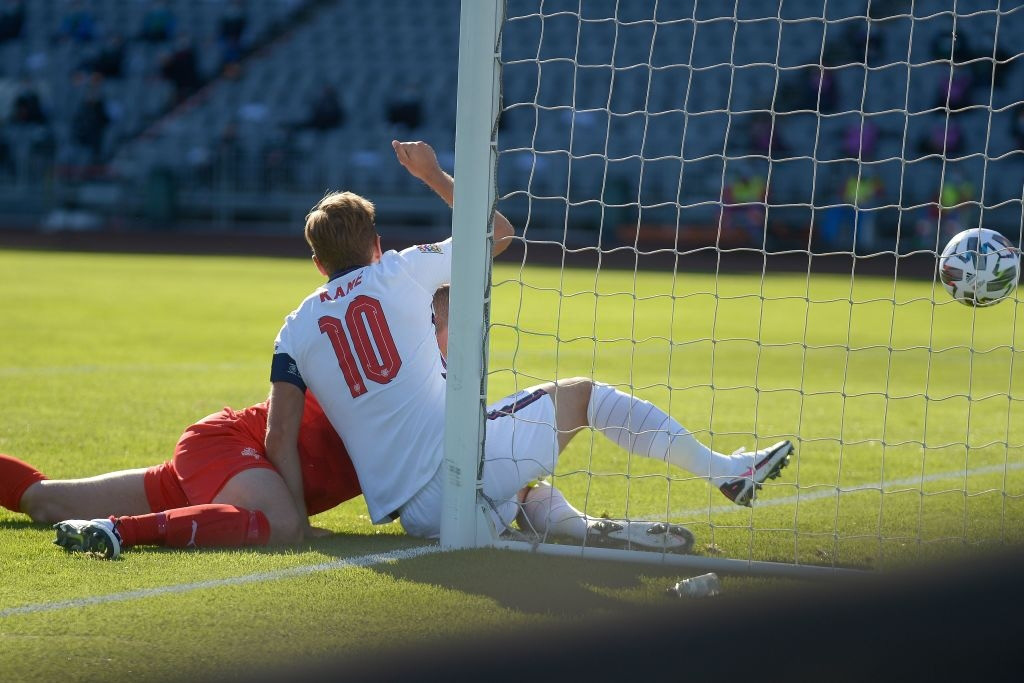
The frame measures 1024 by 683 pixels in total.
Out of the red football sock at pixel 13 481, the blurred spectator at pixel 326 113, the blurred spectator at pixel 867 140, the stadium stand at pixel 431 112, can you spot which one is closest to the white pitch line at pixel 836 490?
the red football sock at pixel 13 481

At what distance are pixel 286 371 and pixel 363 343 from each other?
294 millimetres

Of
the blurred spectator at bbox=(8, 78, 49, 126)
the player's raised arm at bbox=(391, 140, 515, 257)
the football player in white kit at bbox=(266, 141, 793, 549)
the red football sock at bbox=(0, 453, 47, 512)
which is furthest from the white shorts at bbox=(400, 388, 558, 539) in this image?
the blurred spectator at bbox=(8, 78, 49, 126)

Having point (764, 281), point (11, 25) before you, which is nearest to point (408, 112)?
point (11, 25)

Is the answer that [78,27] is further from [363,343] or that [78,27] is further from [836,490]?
[836,490]

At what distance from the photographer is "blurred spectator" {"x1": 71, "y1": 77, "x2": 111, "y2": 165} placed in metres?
28.9

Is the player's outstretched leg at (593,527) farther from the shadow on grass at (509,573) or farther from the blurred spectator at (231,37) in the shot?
the blurred spectator at (231,37)

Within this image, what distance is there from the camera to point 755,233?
25578 millimetres

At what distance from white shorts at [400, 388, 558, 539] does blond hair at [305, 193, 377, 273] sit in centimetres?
78

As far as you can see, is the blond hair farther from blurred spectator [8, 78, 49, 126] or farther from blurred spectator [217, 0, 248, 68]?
blurred spectator [217, 0, 248, 68]

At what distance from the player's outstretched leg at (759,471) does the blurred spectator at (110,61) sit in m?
29.0

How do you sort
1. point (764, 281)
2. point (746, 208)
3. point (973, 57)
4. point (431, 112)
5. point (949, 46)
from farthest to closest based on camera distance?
point (431, 112), point (746, 208), point (973, 57), point (949, 46), point (764, 281)

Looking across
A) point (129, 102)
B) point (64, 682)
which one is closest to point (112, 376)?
point (64, 682)

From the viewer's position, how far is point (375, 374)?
4.72 meters

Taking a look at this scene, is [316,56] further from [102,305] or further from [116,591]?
[116,591]
